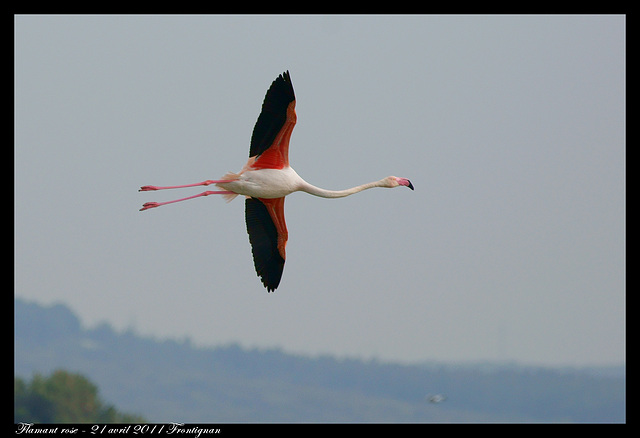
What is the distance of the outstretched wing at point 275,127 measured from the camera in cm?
1619

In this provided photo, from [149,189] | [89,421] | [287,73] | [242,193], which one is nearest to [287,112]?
[287,73]

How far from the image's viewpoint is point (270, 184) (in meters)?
17.2

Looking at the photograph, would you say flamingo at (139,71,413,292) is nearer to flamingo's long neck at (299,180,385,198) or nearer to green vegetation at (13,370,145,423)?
flamingo's long neck at (299,180,385,198)

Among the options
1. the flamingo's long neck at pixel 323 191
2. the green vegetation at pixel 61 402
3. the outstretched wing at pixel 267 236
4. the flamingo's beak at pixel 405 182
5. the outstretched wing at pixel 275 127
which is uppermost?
the outstretched wing at pixel 275 127

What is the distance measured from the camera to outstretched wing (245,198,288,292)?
18203 mm

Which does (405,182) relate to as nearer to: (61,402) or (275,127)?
(275,127)

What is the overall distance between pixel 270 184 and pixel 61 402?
22.5 m

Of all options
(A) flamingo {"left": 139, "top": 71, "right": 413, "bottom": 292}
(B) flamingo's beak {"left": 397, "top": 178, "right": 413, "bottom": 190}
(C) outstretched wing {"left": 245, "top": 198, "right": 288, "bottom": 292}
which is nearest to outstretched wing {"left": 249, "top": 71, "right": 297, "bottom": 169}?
(A) flamingo {"left": 139, "top": 71, "right": 413, "bottom": 292}

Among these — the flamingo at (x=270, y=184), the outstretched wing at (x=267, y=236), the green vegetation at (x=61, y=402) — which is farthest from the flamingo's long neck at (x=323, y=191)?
the green vegetation at (x=61, y=402)

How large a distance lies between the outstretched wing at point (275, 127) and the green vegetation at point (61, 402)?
70.2 ft

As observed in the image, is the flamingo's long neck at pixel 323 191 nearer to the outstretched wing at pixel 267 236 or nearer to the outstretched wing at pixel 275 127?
the outstretched wing at pixel 275 127

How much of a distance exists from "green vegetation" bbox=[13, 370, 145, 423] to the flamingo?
19.9 m

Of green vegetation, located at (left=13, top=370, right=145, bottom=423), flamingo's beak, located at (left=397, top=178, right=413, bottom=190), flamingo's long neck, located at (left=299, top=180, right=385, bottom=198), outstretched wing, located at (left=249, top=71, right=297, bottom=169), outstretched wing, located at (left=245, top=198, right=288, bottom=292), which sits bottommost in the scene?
green vegetation, located at (left=13, top=370, right=145, bottom=423)

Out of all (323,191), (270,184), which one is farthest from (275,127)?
(323,191)
